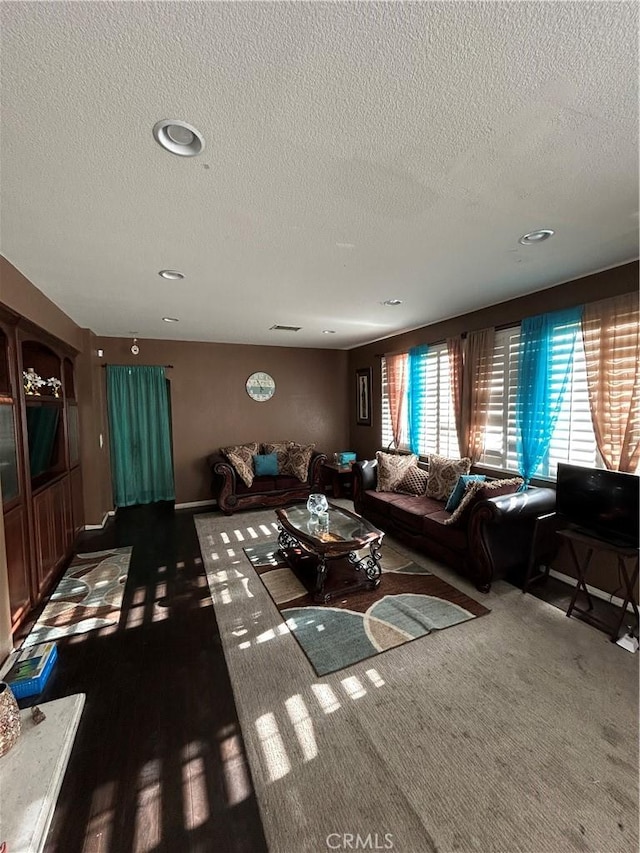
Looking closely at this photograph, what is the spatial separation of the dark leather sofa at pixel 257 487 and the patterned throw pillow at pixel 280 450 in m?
0.32

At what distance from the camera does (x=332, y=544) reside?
9.29 ft

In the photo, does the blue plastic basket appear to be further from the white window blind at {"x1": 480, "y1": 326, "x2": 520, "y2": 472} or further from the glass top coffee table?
the white window blind at {"x1": 480, "y1": 326, "x2": 520, "y2": 472}

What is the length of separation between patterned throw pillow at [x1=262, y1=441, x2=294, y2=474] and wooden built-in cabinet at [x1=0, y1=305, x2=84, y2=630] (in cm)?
266

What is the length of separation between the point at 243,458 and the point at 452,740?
4.38 m

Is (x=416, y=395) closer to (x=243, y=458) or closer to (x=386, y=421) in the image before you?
(x=386, y=421)

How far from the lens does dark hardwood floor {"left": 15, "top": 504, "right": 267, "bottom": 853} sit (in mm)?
1288

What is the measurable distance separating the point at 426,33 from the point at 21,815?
2991 millimetres

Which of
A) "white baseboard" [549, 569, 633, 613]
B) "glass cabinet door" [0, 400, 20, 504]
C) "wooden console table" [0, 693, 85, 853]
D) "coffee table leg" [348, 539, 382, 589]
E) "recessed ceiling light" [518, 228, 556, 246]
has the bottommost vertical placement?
"white baseboard" [549, 569, 633, 613]

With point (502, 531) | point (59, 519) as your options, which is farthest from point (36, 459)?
point (502, 531)

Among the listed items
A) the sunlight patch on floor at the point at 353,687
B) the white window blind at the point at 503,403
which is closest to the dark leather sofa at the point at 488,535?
the white window blind at the point at 503,403

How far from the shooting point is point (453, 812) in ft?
4.35

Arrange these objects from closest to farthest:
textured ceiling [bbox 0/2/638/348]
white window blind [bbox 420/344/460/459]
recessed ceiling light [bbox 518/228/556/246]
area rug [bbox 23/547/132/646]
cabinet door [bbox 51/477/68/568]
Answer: textured ceiling [bbox 0/2/638/348]
recessed ceiling light [bbox 518/228/556/246]
area rug [bbox 23/547/132/646]
cabinet door [bbox 51/477/68/568]
white window blind [bbox 420/344/460/459]

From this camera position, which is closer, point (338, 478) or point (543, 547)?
point (543, 547)

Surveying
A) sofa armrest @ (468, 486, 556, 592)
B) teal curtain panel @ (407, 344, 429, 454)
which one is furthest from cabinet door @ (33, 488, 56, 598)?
teal curtain panel @ (407, 344, 429, 454)
